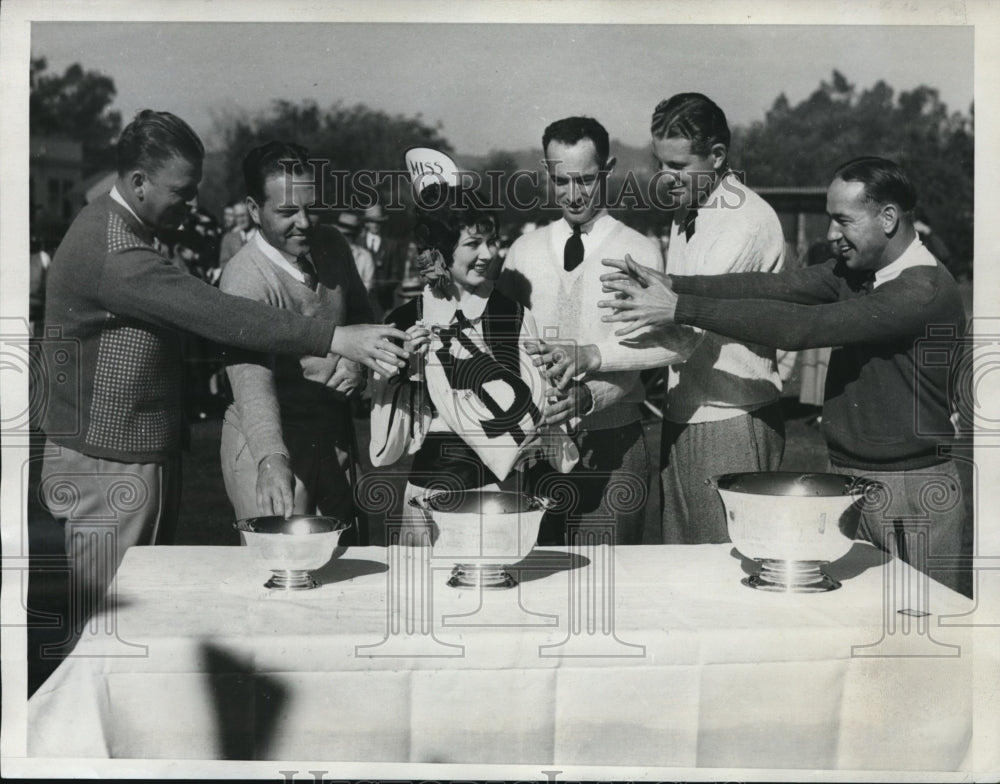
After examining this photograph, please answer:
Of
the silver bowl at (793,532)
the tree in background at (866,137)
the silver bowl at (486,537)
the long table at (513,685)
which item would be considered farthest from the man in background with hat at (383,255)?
the long table at (513,685)

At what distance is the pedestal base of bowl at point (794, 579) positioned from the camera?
2.31 m

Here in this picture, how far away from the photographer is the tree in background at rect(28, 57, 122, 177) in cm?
315

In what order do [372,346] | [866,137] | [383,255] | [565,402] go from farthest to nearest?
[383,255] → [866,137] → [565,402] → [372,346]

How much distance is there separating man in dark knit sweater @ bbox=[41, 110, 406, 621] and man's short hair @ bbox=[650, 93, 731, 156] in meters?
1.04

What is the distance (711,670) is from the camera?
206cm

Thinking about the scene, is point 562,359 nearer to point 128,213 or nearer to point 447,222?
point 447,222

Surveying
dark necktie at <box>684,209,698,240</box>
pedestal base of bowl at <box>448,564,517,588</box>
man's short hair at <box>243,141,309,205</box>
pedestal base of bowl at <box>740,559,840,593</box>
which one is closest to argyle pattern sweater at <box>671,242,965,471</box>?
dark necktie at <box>684,209,698,240</box>

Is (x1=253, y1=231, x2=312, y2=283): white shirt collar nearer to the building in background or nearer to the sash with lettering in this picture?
the sash with lettering

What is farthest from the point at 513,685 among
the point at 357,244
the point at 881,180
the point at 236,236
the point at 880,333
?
the point at 357,244

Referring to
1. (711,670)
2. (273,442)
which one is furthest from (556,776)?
(273,442)

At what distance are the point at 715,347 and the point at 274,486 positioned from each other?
130 centimetres

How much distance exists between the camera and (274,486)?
256 centimetres

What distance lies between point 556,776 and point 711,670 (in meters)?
0.37

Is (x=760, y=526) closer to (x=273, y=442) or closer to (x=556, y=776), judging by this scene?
(x=556, y=776)
